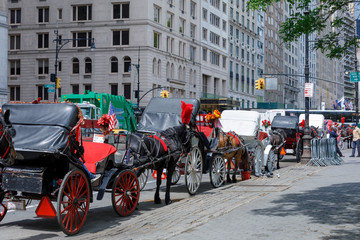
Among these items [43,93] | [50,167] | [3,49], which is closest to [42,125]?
[50,167]

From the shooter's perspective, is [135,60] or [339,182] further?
[135,60]

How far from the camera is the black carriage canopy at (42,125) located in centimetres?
822

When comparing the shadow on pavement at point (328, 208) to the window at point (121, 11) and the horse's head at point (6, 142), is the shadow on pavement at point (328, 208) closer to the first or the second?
the horse's head at point (6, 142)

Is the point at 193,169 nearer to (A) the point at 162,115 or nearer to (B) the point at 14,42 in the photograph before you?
(A) the point at 162,115

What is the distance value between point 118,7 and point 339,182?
164 feet

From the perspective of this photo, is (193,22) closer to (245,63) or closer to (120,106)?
(245,63)

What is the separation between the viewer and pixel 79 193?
8.45m

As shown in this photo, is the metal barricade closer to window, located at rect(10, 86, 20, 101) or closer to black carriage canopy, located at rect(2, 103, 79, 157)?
black carriage canopy, located at rect(2, 103, 79, 157)

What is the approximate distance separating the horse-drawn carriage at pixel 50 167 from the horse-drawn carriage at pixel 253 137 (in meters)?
9.42

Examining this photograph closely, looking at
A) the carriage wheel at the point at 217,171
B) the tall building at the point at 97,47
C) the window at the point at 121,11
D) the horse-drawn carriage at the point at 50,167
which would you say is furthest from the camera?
the window at the point at 121,11

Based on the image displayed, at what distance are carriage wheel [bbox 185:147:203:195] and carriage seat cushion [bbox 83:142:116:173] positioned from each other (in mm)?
3025

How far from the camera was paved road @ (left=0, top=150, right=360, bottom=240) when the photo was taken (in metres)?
7.91

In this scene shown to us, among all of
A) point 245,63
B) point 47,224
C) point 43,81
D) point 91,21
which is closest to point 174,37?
point 91,21

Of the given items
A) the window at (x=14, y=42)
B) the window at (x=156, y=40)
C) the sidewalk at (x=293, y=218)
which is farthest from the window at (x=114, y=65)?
the sidewalk at (x=293, y=218)
